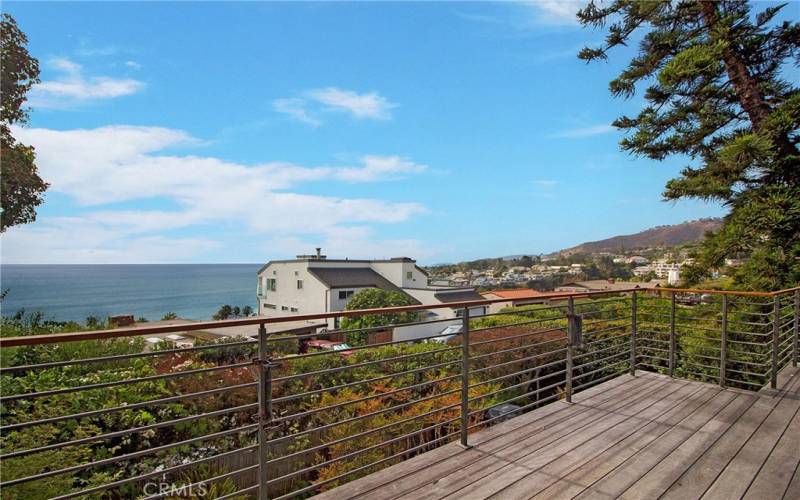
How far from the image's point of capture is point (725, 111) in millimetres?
7902

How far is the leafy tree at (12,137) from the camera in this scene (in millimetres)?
10820

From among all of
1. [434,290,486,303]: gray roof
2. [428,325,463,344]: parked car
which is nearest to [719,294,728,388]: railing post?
[428,325,463,344]: parked car

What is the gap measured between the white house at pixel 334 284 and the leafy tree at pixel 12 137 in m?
21.4

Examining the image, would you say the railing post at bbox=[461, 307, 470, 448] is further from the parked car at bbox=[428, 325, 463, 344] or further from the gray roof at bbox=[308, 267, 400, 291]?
the gray roof at bbox=[308, 267, 400, 291]

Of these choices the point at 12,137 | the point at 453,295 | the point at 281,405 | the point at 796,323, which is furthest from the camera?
the point at 453,295

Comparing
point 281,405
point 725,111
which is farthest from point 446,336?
point 725,111

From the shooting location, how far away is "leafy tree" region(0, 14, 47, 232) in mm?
10820

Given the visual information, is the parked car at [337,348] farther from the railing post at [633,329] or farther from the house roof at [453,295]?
the house roof at [453,295]

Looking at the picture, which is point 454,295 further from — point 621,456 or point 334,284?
point 621,456

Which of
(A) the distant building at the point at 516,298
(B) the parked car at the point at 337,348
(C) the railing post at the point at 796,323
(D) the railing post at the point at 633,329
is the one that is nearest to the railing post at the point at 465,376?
(A) the distant building at the point at 516,298

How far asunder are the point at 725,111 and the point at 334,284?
2780cm

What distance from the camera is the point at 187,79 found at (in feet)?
51.8

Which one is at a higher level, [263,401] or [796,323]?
[263,401]

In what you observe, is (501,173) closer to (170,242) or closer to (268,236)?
(268,236)
